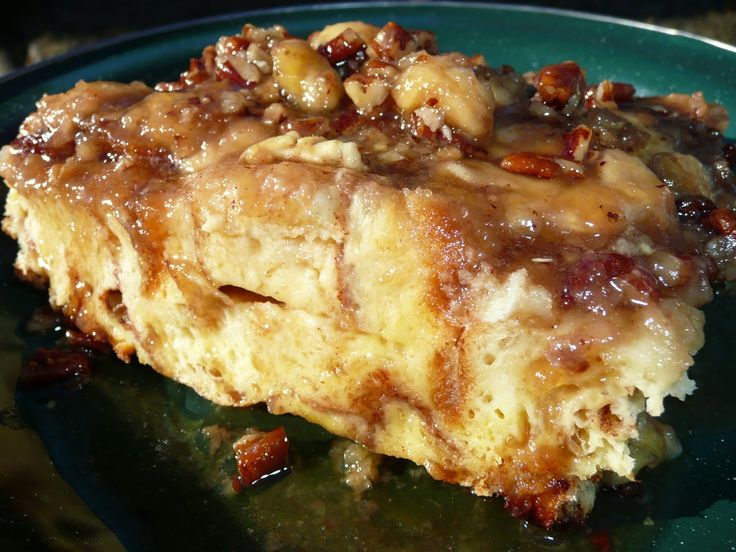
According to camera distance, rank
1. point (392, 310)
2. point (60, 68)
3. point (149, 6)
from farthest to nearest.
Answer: point (149, 6) < point (60, 68) < point (392, 310)

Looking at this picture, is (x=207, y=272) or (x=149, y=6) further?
(x=149, y=6)

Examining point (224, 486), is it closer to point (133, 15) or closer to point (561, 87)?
point (561, 87)

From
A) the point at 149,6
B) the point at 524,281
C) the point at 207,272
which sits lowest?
the point at 149,6

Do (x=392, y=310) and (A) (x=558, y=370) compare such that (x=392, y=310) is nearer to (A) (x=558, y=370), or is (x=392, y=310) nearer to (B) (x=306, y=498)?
(A) (x=558, y=370)


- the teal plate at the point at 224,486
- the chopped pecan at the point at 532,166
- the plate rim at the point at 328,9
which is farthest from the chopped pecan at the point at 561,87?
the plate rim at the point at 328,9

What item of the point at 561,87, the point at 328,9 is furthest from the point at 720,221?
the point at 328,9

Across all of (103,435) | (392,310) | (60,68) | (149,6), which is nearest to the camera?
(392,310)

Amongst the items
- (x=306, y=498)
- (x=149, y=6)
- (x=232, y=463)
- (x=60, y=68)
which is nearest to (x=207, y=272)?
(x=232, y=463)

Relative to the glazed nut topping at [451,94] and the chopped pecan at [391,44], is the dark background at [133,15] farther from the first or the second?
the glazed nut topping at [451,94]
